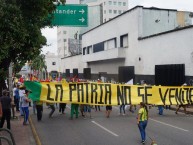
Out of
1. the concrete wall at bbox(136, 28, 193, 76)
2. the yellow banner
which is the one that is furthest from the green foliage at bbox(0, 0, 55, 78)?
the concrete wall at bbox(136, 28, 193, 76)

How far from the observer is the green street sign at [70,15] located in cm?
1825

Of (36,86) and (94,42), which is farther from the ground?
(94,42)

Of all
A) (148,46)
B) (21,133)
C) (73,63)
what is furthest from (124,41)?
(73,63)

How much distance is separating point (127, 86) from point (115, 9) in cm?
12420

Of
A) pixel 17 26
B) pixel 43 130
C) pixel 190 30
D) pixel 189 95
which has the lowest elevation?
pixel 43 130

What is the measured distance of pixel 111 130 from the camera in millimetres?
15570

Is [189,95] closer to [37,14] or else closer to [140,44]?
[37,14]

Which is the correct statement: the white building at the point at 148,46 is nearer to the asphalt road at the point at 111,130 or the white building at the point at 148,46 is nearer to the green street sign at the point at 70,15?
the asphalt road at the point at 111,130

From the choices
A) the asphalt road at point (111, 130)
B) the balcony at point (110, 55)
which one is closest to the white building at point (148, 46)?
the balcony at point (110, 55)

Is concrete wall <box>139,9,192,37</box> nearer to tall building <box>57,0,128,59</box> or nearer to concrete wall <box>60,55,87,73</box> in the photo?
concrete wall <box>60,55,87,73</box>

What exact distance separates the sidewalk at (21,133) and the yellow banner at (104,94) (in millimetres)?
1877

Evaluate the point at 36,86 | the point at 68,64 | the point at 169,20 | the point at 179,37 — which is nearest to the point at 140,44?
the point at 169,20

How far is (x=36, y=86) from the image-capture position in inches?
721

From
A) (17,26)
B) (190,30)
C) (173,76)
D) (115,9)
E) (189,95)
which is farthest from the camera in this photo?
(115,9)
